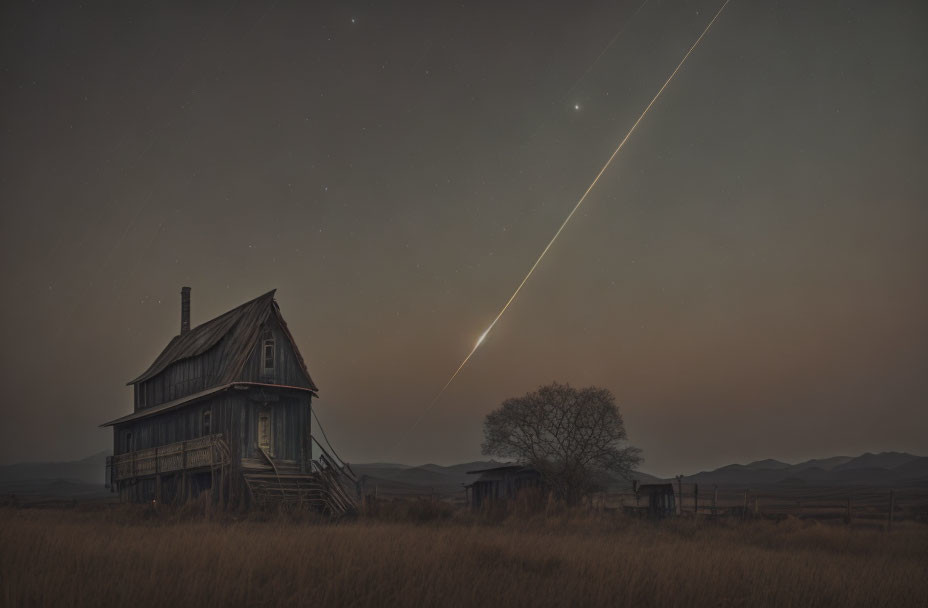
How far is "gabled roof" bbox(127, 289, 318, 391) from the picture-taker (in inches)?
1278

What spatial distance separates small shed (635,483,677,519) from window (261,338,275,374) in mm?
17137

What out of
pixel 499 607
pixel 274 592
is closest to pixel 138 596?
pixel 274 592

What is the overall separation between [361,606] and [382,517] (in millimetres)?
17956

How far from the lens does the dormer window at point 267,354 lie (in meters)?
32.6

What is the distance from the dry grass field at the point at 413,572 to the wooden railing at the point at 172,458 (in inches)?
582

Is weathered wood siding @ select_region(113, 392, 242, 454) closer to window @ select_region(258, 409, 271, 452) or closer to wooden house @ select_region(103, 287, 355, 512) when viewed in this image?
wooden house @ select_region(103, 287, 355, 512)

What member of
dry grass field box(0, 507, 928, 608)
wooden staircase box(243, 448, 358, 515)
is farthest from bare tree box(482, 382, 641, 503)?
dry grass field box(0, 507, 928, 608)

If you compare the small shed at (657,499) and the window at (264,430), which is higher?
the window at (264,430)

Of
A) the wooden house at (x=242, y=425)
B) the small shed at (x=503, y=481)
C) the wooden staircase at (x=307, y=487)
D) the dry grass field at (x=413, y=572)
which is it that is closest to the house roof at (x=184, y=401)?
the wooden house at (x=242, y=425)

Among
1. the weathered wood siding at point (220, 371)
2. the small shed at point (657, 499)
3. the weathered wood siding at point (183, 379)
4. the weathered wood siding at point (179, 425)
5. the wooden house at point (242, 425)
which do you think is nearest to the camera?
the wooden house at point (242, 425)

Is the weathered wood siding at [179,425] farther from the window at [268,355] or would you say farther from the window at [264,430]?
the window at [268,355]

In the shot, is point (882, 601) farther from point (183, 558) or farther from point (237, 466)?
point (237, 466)

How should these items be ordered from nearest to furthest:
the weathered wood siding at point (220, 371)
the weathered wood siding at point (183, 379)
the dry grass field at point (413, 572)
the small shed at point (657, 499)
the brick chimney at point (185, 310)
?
1. the dry grass field at point (413, 572)
2. the weathered wood siding at point (220, 371)
3. the small shed at point (657, 499)
4. the weathered wood siding at point (183, 379)
5. the brick chimney at point (185, 310)

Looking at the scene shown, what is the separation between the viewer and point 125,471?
39.8 m
